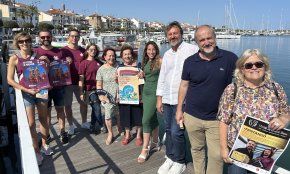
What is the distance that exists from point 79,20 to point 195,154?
133 metres

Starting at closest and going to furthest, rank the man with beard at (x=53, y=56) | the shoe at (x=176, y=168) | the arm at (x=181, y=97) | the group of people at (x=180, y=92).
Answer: the group of people at (x=180, y=92)
the arm at (x=181, y=97)
the shoe at (x=176, y=168)
the man with beard at (x=53, y=56)

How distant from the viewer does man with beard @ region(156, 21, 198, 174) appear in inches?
142

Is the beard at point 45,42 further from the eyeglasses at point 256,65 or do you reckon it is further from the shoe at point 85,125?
the eyeglasses at point 256,65

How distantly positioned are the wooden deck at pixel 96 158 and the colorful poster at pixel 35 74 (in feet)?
3.99

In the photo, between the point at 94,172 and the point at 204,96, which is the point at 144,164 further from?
the point at 204,96

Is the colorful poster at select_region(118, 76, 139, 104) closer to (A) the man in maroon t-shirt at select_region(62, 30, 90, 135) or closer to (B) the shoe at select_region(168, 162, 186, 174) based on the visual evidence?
(A) the man in maroon t-shirt at select_region(62, 30, 90, 135)

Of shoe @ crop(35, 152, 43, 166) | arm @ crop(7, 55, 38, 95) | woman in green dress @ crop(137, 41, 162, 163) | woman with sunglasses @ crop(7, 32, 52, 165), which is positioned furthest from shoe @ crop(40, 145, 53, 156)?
woman in green dress @ crop(137, 41, 162, 163)

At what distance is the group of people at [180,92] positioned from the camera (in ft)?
8.13

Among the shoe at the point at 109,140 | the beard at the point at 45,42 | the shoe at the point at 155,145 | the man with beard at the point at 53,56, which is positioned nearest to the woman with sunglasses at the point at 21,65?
the man with beard at the point at 53,56

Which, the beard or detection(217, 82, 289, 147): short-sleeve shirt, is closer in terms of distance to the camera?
detection(217, 82, 289, 147): short-sleeve shirt

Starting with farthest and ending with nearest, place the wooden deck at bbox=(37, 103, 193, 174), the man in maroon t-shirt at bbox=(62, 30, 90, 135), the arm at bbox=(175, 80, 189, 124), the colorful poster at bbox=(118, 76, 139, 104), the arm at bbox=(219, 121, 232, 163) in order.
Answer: the man in maroon t-shirt at bbox=(62, 30, 90, 135) < the colorful poster at bbox=(118, 76, 139, 104) < the wooden deck at bbox=(37, 103, 193, 174) < the arm at bbox=(175, 80, 189, 124) < the arm at bbox=(219, 121, 232, 163)

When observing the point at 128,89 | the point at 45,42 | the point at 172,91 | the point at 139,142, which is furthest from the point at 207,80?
the point at 45,42

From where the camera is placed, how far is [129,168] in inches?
164

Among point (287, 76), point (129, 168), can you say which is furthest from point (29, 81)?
→ point (287, 76)
